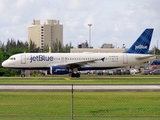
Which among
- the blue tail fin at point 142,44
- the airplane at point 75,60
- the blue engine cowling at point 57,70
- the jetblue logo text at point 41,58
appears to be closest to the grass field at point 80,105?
the blue engine cowling at point 57,70

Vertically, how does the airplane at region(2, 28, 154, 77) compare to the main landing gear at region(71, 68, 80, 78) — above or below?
above

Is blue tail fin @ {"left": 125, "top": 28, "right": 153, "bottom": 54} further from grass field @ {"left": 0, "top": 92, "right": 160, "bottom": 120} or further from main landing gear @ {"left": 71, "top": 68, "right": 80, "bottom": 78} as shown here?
grass field @ {"left": 0, "top": 92, "right": 160, "bottom": 120}

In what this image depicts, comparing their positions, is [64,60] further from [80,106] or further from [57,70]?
[80,106]

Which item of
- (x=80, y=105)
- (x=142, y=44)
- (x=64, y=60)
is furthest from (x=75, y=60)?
(x=80, y=105)

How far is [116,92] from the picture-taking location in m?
21.3

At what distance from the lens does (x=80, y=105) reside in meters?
18.1

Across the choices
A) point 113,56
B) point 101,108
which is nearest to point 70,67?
point 113,56

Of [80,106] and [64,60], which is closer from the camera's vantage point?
[80,106]

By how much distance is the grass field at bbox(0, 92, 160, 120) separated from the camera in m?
15.7

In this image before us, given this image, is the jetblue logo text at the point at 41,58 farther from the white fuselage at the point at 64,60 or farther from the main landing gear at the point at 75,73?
the main landing gear at the point at 75,73

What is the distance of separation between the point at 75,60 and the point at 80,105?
36047mm

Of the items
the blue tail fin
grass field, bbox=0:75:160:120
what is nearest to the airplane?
the blue tail fin

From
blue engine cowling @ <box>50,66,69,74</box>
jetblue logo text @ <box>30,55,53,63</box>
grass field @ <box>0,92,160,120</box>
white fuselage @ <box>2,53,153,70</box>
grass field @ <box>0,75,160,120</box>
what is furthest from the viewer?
white fuselage @ <box>2,53,153,70</box>

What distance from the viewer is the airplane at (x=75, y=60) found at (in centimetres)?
5172
